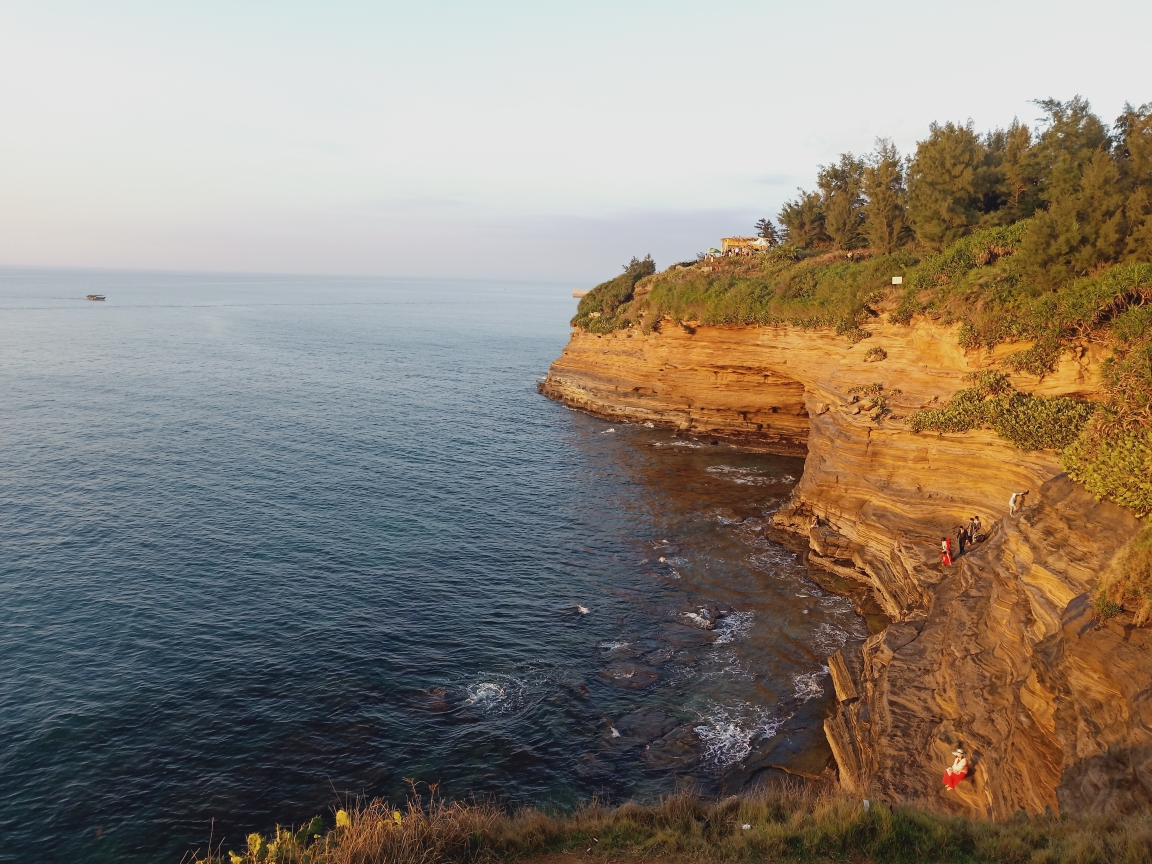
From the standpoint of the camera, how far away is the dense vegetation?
26109 millimetres

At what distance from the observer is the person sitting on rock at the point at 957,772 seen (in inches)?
672

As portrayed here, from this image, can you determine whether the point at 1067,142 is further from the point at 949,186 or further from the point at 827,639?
the point at 827,639

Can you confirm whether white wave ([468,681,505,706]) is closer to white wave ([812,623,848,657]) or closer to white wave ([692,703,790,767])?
white wave ([692,703,790,767])

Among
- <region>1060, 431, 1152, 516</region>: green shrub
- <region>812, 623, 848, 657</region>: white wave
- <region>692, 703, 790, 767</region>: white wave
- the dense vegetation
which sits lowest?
<region>692, 703, 790, 767</region>: white wave

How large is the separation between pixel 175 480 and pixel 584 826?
37.4 meters

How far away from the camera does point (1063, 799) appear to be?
13492mm

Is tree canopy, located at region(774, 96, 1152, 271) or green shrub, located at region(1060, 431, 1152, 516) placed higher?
tree canopy, located at region(774, 96, 1152, 271)

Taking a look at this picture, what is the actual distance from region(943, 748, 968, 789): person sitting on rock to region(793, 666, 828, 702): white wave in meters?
6.83

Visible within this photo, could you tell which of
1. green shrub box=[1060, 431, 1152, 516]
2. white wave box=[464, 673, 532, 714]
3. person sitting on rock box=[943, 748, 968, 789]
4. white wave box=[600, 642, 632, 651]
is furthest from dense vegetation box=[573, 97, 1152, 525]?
white wave box=[464, 673, 532, 714]

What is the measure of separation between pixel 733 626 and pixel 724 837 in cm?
1611

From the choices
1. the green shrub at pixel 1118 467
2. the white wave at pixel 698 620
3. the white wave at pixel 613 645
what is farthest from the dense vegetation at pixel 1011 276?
the white wave at pixel 613 645

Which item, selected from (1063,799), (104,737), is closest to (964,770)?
(1063,799)

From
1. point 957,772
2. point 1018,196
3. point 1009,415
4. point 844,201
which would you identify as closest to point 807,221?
point 844,201

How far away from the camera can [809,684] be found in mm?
24891
